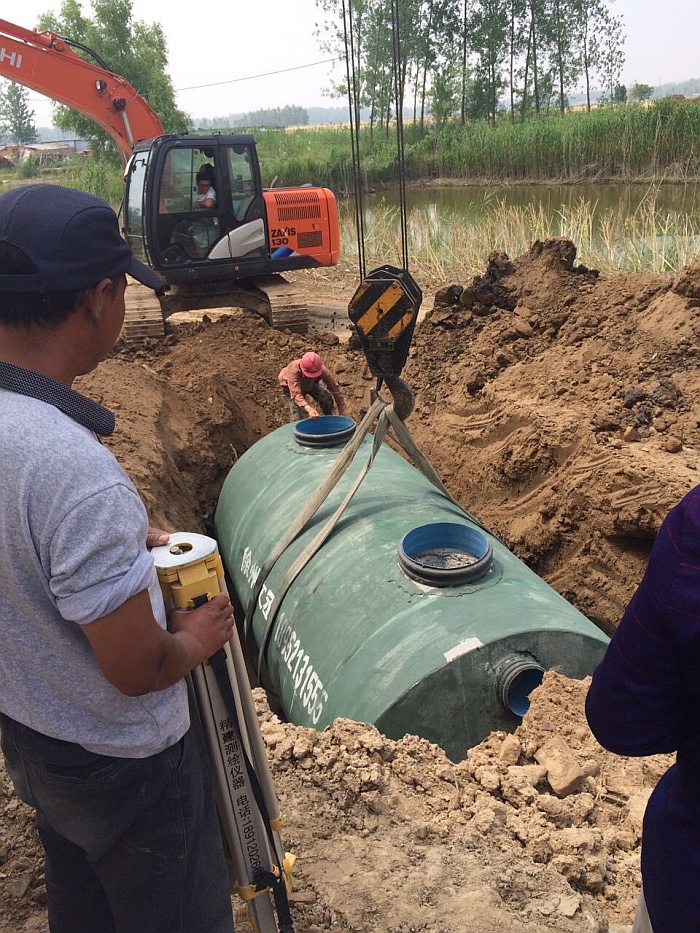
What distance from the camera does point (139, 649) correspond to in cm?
148

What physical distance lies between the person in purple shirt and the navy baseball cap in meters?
1.22

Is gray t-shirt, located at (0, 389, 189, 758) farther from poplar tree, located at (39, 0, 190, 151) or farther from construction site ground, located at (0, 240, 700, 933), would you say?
poplar tree, located at (39, 0, 190, 151)

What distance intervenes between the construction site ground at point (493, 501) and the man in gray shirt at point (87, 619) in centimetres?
88

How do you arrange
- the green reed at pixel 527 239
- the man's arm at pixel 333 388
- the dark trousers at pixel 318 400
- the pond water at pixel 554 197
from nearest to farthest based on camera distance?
the man's arm at pixel 333 388 < the dark trousers at pixel 318 400 < the green reed at pixel 527 239 < the pond water at pixel 554 197

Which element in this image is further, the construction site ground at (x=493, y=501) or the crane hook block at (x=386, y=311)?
the crane hook block at (x=386, y=311)

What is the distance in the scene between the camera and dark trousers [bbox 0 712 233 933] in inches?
64.7

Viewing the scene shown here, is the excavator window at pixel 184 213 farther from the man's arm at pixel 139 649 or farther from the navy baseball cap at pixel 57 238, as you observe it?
the man's arm at pixel 139 649

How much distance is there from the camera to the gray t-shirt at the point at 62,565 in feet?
4.53

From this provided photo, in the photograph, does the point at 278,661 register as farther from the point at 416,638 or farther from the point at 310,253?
the point at 310,253

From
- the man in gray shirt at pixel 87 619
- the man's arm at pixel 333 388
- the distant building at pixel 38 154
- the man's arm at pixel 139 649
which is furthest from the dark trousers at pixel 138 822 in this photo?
the distant building at pixel 38 154

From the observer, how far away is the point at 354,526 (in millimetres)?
4480

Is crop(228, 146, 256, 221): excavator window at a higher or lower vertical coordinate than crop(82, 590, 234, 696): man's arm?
higher

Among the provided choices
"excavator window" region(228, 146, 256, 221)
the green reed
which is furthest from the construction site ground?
the green reed

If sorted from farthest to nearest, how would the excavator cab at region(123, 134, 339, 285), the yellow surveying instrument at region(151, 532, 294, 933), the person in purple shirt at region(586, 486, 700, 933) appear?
1. the excavator cab at region(123, 134, 339, 285)
2. the yellow surveying instrument at region(151, 532, 294, 933)
3. the person in purple shirt at region(586, 486, 700, 933)
